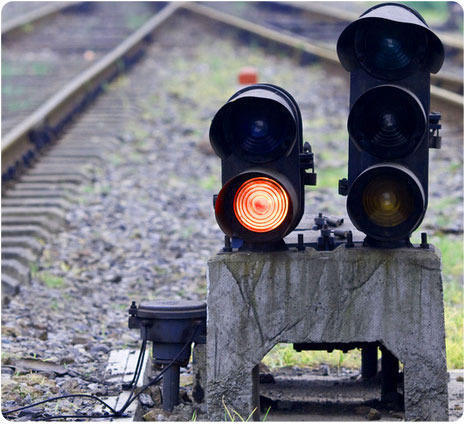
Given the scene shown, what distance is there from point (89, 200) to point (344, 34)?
4948 mm

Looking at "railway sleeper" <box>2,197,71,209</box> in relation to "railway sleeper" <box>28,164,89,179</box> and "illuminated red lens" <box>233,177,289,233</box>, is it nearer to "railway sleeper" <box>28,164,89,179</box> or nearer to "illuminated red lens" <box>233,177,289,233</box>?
"railway sleeper" <box>28,164,89,179</box>

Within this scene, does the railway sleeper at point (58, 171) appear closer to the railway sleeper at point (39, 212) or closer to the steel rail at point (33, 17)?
the railway sleeper at point (39, 212)

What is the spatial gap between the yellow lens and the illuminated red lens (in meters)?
0.35

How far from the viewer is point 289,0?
67.7ft

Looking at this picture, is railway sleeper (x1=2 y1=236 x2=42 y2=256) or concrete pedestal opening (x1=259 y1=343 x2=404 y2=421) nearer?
concrete pedestal opening (x1=259 y1=343 x2=404 y2=421)

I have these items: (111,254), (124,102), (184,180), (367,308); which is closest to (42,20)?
(124,102)

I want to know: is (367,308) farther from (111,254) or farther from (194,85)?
(194,85)

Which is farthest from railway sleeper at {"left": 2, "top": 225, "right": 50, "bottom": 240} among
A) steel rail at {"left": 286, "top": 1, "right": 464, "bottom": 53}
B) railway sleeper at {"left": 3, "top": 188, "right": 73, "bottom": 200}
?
steel rail at {"left": 286, "top": 1, "right": 464, "bottom": 53}

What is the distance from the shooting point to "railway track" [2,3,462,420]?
290 inches

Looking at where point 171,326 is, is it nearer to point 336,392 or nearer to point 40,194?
point 336,392

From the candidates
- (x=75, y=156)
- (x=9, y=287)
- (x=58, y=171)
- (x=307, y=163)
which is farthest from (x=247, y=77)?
(x=307, y=163)

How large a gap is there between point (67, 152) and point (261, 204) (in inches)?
251

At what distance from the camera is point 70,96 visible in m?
11.8

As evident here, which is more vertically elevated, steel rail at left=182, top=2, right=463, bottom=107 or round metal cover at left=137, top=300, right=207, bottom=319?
steel rail at left=182, top=2, right=463, bottom=107
